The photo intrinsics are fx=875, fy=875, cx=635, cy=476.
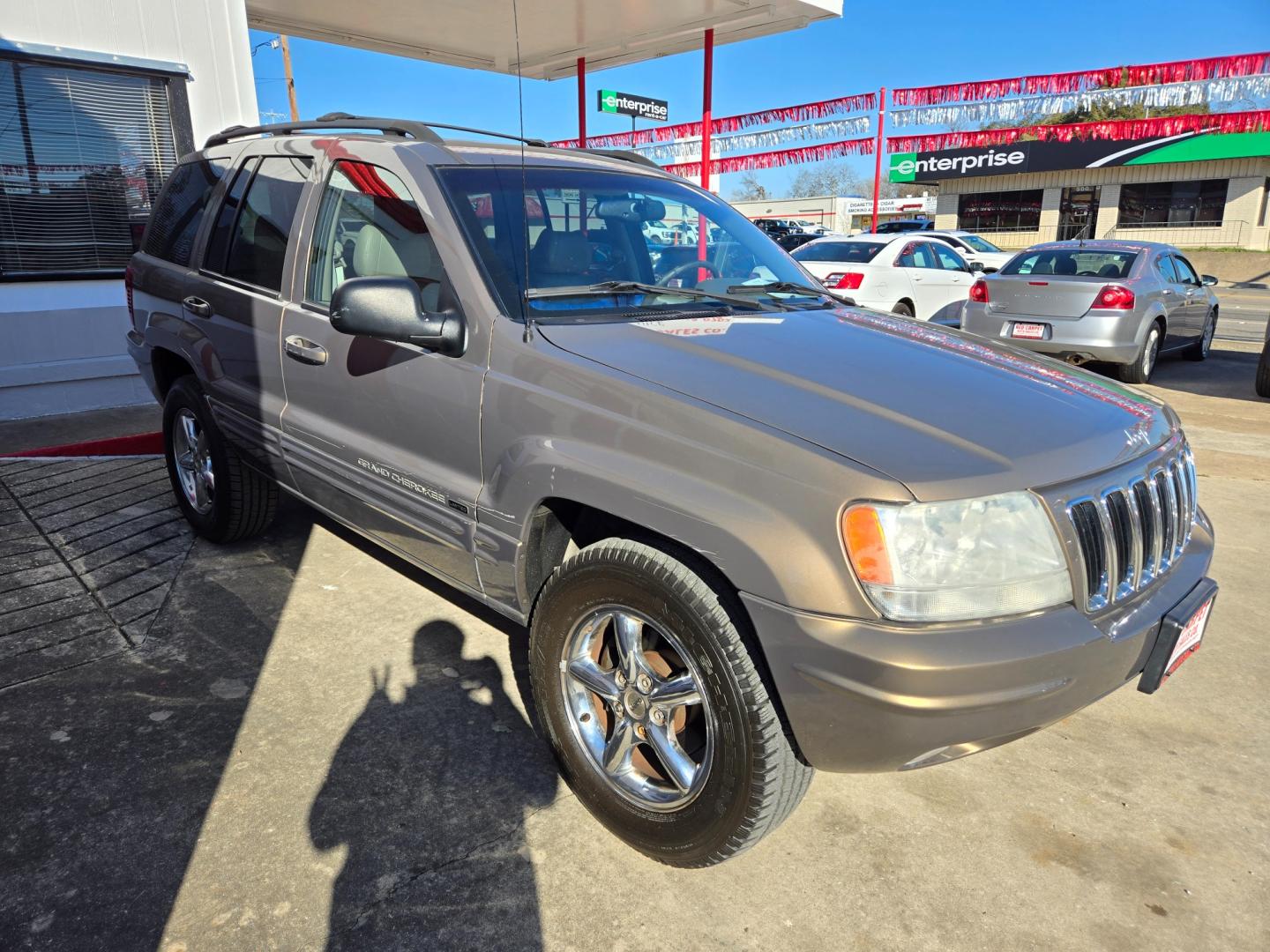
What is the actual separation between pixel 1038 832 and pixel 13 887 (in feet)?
8.90

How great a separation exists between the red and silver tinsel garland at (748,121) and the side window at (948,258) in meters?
7.07

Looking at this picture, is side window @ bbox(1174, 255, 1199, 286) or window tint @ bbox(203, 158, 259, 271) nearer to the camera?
window tint @ bbox(203, 158, 259, 271)

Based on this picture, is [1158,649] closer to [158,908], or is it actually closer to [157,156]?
[158,908]

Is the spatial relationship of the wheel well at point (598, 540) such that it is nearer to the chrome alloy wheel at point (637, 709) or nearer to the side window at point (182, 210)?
the chrome alloy wheel at point (637, 709)

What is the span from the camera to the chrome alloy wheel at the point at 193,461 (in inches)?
167

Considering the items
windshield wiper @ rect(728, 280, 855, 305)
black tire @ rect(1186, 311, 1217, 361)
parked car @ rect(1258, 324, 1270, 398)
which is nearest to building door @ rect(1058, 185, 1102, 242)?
black tire @ rect(1186, 311, 1217, 361)

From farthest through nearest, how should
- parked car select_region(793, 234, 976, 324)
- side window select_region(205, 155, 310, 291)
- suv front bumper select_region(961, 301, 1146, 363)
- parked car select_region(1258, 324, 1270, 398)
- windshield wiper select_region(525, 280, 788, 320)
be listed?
parked car select_region(793, 234, 976, 324), suv front bumper select_region(961, 301, 1146, 363), parked car select_region(1258, 324, 1270, 398), side window select_region(205, 155, 310, 291), windshield wiper select_region(525, 280, 788, 320)

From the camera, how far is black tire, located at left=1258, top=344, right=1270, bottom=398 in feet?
A: 28.6

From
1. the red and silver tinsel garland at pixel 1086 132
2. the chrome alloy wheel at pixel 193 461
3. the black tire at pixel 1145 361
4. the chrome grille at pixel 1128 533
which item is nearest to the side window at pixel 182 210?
the chrome alloy wheel at pixel 193 461

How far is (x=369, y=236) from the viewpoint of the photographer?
3.12 metres

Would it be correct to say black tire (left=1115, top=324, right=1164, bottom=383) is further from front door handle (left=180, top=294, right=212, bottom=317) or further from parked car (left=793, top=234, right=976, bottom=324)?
front door handle (left=180, top=294, right=212, bottom=317)

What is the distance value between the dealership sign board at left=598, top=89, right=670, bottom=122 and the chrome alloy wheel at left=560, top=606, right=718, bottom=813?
13.3 metres

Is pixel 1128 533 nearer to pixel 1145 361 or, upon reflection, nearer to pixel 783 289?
pixel 783 289

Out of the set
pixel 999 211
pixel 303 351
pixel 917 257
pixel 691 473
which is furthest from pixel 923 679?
pixel 999 211
